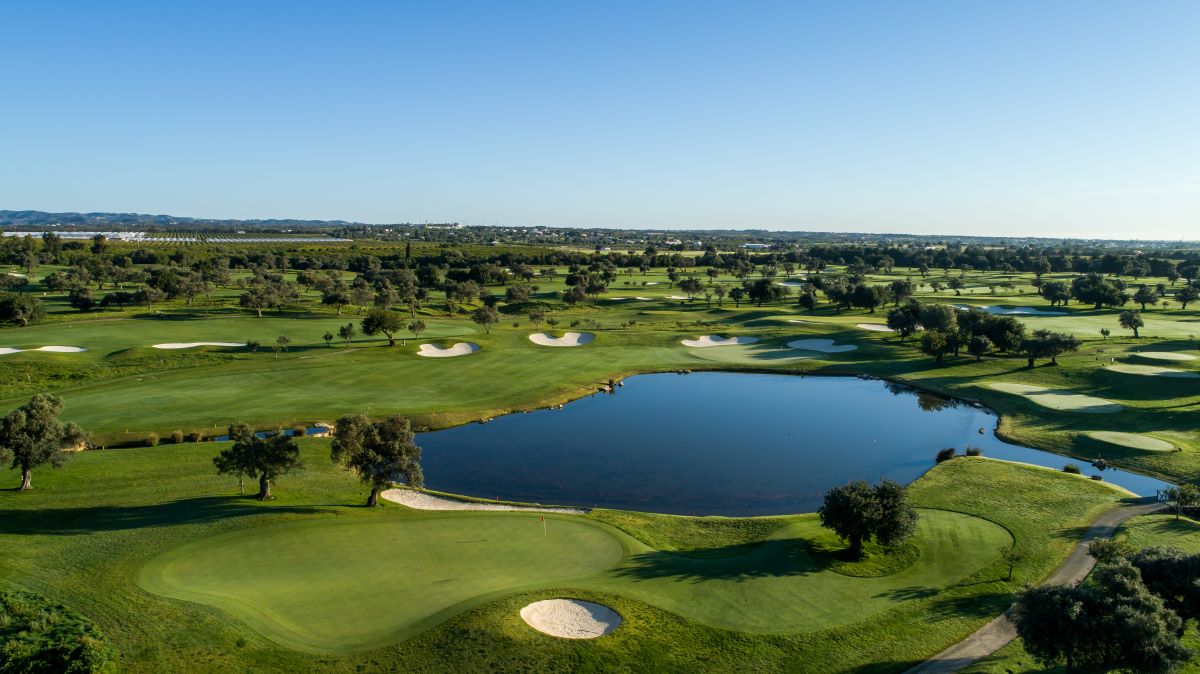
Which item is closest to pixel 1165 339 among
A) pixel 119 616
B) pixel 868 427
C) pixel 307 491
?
pixel 868 427

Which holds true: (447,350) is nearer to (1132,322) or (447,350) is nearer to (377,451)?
(377,451)

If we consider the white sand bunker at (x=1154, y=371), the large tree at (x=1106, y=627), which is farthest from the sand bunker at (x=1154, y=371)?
the large tree at (x=1106, y=627)

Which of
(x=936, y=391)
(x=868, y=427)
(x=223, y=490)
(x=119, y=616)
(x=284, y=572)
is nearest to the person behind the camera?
(x=119, y=616)

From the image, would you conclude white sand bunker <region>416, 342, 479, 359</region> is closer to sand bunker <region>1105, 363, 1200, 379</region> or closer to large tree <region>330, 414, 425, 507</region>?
large tree <region>330, 414, 425, 507</region>

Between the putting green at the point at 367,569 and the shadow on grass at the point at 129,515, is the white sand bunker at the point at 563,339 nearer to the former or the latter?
the shadow on grass at the point at 129,515

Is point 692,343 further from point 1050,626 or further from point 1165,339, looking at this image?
point 1050,626

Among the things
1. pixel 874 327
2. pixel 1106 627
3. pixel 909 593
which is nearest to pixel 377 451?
pixel 909 593
